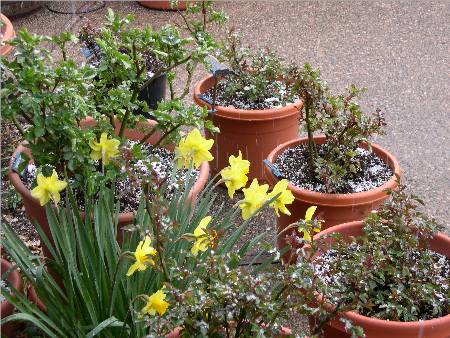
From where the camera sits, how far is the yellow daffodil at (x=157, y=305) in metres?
1.91

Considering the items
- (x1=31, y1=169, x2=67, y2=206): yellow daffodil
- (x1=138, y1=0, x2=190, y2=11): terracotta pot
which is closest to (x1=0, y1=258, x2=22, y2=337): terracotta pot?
(x1=31, y1=169, x2=67, y2=206): yellow daffodil

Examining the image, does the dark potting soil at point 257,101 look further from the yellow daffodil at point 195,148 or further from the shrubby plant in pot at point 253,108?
the yellow daffodil at point 195,148

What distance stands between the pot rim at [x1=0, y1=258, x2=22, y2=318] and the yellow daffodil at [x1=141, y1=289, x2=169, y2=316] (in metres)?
0.69

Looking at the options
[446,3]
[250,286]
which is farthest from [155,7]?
[250,286]

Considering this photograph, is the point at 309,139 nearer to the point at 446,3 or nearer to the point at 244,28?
the point at 244,28

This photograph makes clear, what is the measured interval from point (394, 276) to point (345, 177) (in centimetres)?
85

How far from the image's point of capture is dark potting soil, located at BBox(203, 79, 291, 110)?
3.89m

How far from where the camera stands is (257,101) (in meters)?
3.94

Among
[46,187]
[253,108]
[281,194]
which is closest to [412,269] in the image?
[281,194]

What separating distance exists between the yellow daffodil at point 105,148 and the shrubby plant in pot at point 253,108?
1.48 meters

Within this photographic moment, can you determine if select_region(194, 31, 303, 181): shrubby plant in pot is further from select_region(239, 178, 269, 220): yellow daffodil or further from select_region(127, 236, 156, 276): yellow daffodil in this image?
select_region(127, 236, 156, 276): yellow daffodil

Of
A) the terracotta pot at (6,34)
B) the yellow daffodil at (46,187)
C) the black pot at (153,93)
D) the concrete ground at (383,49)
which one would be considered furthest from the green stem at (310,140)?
the terracotta pot at (6,34)

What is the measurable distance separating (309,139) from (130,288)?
1297 mm

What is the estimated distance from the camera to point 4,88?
92.8 inches
